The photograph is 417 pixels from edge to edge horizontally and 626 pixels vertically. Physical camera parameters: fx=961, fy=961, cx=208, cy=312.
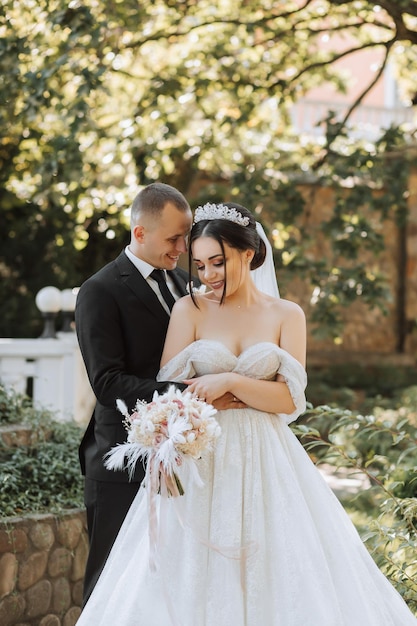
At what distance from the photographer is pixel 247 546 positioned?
10.4 feet

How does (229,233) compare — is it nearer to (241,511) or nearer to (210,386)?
(210,386)

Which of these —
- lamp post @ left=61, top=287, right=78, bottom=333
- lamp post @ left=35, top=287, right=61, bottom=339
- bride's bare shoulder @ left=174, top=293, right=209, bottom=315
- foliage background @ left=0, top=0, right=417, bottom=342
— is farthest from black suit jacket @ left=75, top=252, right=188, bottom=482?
foliage background @ left=0, top=0, right=417, bottom=342

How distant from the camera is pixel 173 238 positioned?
357 centimetres

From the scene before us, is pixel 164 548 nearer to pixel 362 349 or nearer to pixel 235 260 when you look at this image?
pixel 235 260

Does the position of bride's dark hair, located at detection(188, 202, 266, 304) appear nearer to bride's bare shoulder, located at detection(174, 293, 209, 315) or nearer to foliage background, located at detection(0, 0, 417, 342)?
bride's bare shoulder, located at detection(174, 293, 209, 315)

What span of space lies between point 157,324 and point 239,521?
80cm

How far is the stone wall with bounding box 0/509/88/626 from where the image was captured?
427cm

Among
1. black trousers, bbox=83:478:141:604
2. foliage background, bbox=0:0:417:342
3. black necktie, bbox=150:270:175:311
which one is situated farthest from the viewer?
foliage background, bbox=0:0:417:342

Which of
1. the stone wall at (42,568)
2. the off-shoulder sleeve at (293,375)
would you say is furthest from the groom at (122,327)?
the stone wall at (42,568)

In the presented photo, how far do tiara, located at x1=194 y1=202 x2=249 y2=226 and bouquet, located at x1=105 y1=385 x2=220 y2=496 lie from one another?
644mm

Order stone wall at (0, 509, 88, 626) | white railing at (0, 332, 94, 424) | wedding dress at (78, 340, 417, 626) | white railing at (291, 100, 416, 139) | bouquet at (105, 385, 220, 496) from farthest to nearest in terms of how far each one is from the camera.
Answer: white railing at (291, 100, 416, 139), white railing at (0, 332, 94, 424), stone wall at (0, 509, 88, 626), wedding dress at (78, 340, 417, 626), bouquet at (105, 385, 220, 496)

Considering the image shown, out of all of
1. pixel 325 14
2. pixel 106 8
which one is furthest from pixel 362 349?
pixel 106 8

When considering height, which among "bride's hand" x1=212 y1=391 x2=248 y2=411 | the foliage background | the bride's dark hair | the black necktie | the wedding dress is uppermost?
the foliage background

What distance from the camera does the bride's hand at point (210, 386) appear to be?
10.5 ft
